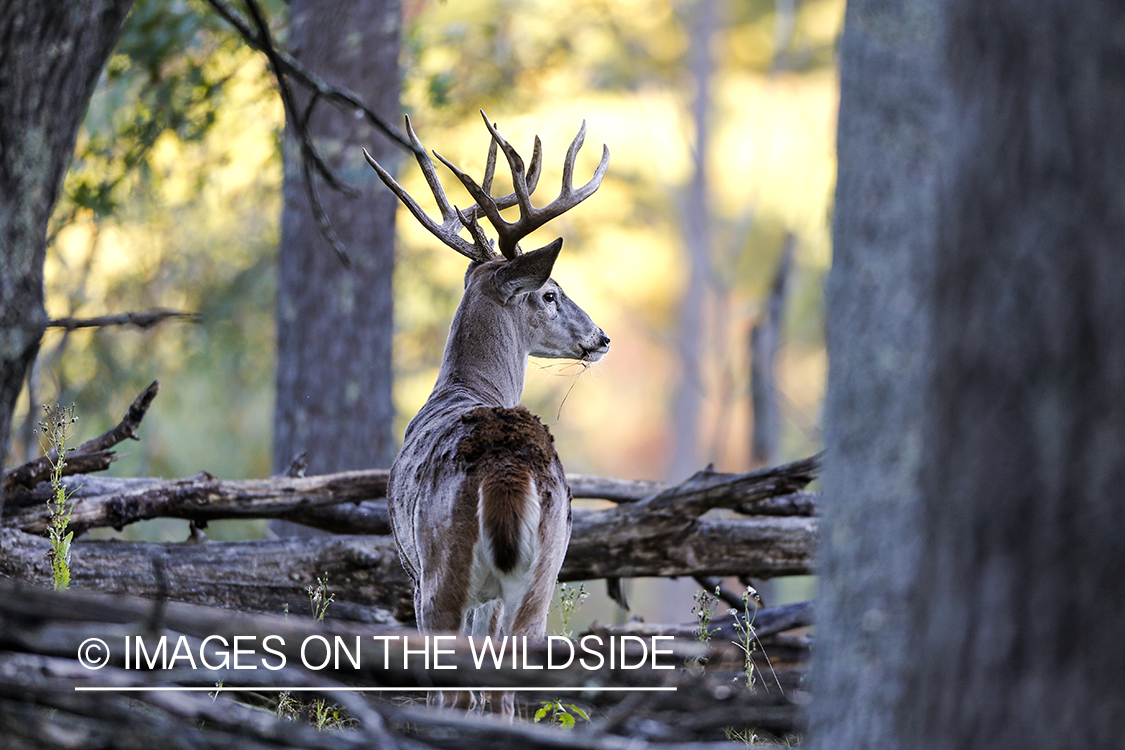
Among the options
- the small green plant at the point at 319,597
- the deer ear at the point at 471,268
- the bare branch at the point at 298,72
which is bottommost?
the small green plant at the point at 319,597

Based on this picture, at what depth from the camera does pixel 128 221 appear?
13.0m

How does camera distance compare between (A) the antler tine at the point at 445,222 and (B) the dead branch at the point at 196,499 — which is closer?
(B) the dead branch at the point at 196,499

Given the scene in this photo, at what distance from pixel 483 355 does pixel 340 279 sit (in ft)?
9.61

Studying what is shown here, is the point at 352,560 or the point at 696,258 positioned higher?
the point at 696,258

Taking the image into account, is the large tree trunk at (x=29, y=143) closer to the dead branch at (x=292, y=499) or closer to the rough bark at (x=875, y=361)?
the rough bark at (x=875, y=361)

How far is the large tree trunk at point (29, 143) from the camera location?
8.70 feet

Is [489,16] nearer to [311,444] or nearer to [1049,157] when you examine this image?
[311,444]

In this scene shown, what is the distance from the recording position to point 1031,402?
167 cm

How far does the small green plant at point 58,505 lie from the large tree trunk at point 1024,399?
12.0 feet

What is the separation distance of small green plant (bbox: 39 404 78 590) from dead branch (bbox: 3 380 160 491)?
0.25ft

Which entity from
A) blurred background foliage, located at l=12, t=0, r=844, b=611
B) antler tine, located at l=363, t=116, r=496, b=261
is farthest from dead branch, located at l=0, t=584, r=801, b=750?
antler tine, located at l=363, t=116, r=496, b=261

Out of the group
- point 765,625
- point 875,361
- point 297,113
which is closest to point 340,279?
point 297,113

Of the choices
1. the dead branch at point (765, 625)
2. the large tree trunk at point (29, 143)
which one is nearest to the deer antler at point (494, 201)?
the dead branch at point (765, 625)

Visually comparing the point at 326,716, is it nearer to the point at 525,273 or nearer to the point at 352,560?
the point at 352,560
